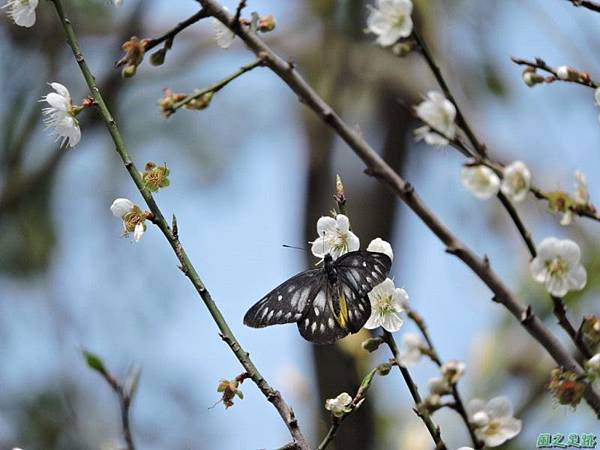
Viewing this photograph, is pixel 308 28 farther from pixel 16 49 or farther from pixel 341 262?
pixel 341 262

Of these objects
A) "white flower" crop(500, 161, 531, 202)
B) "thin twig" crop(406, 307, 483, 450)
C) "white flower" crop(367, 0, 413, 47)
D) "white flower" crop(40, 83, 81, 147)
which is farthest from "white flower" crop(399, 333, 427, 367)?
"white flower" crop(40, 83, 81, 147)

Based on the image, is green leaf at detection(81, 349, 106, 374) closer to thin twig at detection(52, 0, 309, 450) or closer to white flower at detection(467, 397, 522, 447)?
thin twig at detection(52, 0, 309, 450)

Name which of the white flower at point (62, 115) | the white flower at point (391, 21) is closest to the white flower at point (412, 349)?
the white flower at point (391, 21)

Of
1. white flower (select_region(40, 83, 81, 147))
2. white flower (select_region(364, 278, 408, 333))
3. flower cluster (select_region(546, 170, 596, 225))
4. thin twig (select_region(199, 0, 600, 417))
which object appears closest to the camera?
thin twig (select_region(199, 0, 600, 417))

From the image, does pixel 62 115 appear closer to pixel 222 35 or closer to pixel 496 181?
pixel 222 35

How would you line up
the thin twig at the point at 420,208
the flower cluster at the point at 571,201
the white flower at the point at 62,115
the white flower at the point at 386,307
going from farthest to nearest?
the white flower at the point at 62,115 → the white flower at the point at 386,307 → the flower cluster at the point at 571,201 → the thin twig at the point at 420,208

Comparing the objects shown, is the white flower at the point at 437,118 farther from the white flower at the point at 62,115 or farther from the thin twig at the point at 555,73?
the white flower at the point at 62,115

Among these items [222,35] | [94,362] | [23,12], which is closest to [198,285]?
[94,362]
